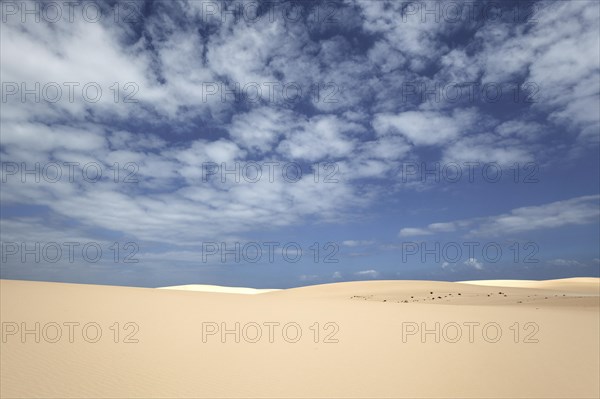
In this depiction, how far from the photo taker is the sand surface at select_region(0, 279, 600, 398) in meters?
6.27

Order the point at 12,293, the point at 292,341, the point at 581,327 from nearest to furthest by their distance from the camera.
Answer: the point at 292,341 < the point at 581,327 < the point at 12,293

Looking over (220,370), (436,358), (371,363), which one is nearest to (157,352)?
(220,370)

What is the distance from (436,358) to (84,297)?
46.1 ft

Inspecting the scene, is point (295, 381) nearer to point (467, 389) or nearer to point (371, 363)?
point (371, 363)

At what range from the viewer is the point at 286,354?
830cm

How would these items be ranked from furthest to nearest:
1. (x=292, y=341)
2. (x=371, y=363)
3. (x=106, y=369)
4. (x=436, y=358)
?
(x=292, y=341) → (x=436, y=358) → (x=371, y=363) → (x=106, y=369)

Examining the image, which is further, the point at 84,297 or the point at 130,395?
the point at 84,297

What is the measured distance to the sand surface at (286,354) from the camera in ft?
20.6

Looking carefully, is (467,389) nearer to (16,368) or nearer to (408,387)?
(408,387)

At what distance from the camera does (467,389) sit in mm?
6395

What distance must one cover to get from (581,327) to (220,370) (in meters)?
11.4

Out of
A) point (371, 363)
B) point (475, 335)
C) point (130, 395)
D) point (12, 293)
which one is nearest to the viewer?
point (130, 395)

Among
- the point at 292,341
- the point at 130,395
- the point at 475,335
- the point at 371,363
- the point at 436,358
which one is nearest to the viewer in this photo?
the point at 130,395

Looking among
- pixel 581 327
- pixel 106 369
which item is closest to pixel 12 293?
pixel 106 369
